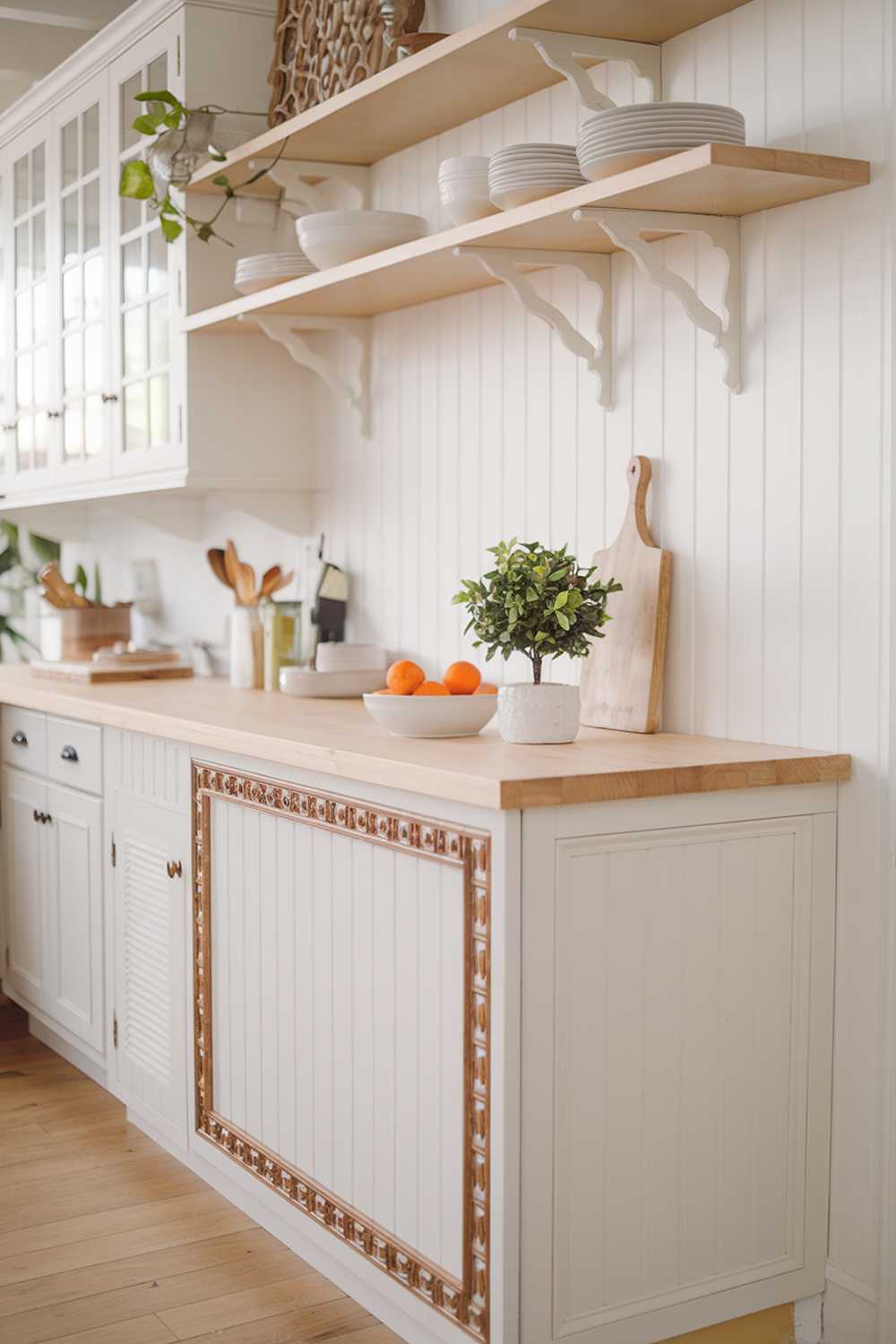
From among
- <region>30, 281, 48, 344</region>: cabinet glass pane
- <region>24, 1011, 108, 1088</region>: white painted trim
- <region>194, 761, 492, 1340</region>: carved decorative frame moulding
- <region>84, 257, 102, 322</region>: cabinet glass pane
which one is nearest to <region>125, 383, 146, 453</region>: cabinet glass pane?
<region>84, 257, 102, 322</region>: cabinet glass pane

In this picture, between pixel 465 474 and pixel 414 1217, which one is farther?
pixel 465 474

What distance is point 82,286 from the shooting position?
3.99 m

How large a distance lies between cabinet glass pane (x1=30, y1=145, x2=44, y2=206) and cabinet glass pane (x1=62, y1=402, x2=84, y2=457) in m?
0.66

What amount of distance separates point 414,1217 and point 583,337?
4.73ft

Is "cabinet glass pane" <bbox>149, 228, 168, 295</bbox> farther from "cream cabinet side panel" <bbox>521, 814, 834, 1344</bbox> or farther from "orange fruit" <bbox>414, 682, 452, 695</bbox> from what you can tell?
"cream cabinet side panel" <bbox>521, 814, 834, 1344</bbox>

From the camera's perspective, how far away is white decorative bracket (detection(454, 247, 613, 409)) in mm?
2492

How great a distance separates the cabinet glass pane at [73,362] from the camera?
13.3 feet

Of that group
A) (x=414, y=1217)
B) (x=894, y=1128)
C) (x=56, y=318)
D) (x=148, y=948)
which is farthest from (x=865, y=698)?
(x=56, y=318)

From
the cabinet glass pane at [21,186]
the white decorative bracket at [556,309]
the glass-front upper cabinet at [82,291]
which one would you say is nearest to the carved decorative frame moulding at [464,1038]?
the white decorative bracket at [556,309]

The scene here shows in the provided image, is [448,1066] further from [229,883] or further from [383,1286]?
[229,883]

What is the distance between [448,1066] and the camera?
2062 mm

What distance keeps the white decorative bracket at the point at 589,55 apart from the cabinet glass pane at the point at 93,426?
1.84m

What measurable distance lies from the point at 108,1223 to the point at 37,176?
9.60 feet

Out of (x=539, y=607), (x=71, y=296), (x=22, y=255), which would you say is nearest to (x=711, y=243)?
(x=539, y=607)
